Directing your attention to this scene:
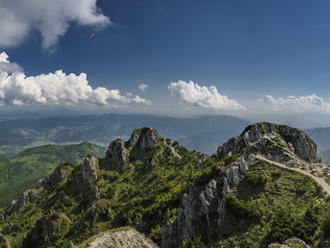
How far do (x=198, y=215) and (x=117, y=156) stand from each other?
124 metres

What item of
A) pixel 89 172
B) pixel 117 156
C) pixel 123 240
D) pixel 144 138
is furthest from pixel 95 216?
pixel 144 138

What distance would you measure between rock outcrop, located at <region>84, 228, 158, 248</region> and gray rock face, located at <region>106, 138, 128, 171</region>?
9656 centimetres

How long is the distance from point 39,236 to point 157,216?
251ft

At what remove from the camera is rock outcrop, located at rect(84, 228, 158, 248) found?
2165 inches

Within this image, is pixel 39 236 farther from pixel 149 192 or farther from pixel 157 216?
pixel 157 216

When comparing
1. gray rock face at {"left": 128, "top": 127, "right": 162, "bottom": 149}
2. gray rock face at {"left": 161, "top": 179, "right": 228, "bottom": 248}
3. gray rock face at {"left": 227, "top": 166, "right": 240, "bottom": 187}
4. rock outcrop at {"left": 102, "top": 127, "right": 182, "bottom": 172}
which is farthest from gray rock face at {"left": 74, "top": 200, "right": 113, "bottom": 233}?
gray rock face at {"left": 128, "top": 127, "right": 162, "bottom": 149}

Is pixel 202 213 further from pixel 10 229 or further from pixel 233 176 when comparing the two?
pixel 10 229

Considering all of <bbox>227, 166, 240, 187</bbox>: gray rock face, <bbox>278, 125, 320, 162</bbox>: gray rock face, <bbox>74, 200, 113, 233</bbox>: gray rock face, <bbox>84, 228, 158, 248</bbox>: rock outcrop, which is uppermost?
<bbox>278, 125, 320, 162</bbox>: gray rock face

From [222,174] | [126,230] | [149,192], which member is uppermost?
[222,174]

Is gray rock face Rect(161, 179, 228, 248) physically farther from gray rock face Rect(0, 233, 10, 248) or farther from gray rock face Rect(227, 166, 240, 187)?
gray rock face Rect(0, 233, 10, 248)

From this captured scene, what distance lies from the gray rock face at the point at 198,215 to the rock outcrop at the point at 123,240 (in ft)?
25.1

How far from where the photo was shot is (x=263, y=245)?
43312 millimetres

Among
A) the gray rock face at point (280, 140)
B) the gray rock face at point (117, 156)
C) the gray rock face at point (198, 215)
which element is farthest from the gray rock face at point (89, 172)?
the gray rock face at point (280, 140)

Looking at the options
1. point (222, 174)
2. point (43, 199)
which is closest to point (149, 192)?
point (222, 174)
